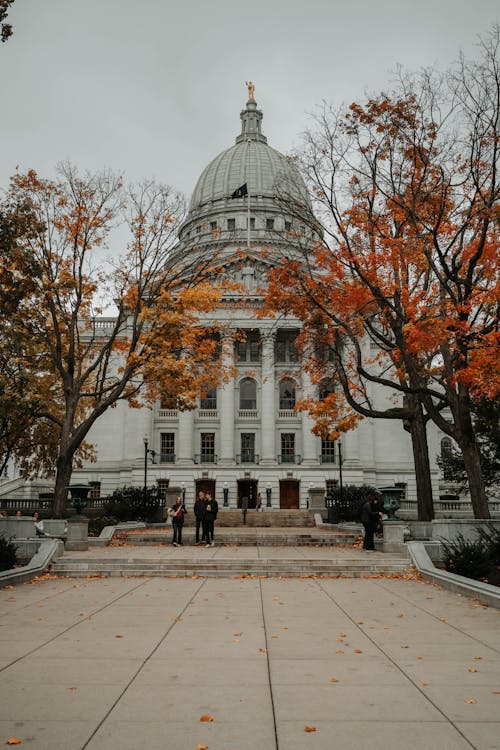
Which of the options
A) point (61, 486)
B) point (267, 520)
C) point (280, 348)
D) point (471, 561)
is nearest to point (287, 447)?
point (280, 348)

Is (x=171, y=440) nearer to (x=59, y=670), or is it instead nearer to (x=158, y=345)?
(x=158, y=345)

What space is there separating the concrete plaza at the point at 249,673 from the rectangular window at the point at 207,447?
149 feet

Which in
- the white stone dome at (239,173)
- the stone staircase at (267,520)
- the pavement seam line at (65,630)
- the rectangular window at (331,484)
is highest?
the white stone dome at (239,173)

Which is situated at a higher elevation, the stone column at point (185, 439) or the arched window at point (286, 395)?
the arched window at point (286, 395)

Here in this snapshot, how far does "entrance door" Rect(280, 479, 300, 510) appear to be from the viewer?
5594cm

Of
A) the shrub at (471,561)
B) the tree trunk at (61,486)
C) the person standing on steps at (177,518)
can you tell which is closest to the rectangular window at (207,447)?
the tree trunk at (61,486)

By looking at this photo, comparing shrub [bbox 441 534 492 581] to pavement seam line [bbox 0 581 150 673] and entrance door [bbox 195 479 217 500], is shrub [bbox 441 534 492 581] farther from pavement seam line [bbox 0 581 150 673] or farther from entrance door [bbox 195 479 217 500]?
entrance door [bbox 195 479 217 500]

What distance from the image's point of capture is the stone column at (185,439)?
185 ft

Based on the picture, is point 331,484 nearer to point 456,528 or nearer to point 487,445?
point 487,445

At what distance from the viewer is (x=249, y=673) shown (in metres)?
7.15

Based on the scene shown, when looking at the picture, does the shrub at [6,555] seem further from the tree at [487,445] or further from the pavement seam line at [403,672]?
the tree at [487,445]

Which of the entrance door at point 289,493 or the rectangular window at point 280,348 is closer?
the entrance door at point 289,493

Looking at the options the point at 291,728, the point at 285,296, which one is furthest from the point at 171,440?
the point at 291,728

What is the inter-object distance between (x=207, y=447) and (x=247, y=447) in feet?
11.8
